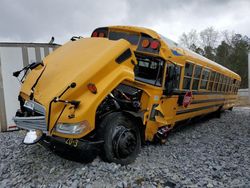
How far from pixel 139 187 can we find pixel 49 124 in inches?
58.2

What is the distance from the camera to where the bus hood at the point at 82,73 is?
11.2ft

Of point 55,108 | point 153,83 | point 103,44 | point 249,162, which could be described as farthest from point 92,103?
point 249,162

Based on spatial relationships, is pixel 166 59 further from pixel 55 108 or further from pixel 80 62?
pixel 55 108

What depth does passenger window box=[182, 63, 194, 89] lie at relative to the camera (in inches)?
240

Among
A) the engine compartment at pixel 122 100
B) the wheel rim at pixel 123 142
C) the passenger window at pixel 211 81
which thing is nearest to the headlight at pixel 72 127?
the engine compartment at pixel 122 100

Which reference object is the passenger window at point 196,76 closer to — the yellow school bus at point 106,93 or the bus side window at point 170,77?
the yellow school bus at point 106,93

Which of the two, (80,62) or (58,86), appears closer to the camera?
(58,86)

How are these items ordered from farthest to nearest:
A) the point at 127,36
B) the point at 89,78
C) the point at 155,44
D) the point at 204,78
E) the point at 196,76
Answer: the point at 204,78 < the point at 196,76 < the point at 127,36 < the point at 155,44 < the point at 89,78

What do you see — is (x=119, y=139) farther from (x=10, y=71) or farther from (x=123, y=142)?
(x=10, y=71)

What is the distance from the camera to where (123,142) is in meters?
3.92

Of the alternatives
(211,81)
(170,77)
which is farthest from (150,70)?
(211,81)

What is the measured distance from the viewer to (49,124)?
3.34 m

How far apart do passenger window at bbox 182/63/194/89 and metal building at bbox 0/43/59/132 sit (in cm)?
493

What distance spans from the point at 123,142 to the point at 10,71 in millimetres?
5531
